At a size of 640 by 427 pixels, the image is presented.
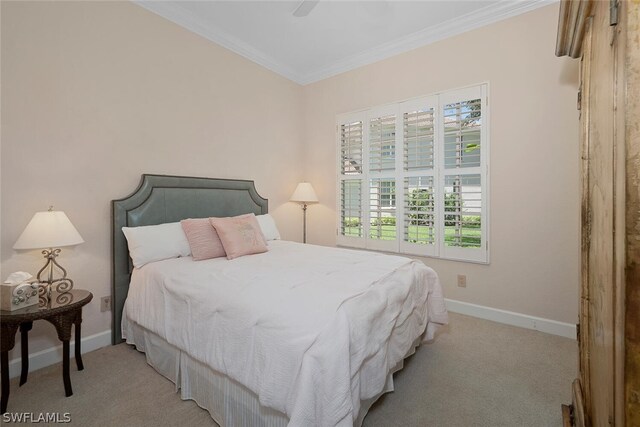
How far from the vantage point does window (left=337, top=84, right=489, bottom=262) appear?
2971mm

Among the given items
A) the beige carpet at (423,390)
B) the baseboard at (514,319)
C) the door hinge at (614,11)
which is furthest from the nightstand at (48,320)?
the baseboard at (514,319)

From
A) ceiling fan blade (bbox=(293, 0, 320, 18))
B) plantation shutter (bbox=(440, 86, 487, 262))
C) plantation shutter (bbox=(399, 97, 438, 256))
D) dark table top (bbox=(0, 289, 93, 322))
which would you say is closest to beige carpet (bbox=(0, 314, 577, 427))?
dark table top (bbox=(0, 289, 93, 322))

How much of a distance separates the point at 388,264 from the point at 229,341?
1196 millimetres

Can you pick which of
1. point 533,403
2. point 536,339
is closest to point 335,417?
point 533,403

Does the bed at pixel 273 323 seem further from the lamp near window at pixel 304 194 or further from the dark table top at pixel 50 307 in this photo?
the lamp near window at pixel 304 194

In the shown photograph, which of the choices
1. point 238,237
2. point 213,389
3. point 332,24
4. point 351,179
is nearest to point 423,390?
point 213,389

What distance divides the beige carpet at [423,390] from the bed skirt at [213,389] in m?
0.06

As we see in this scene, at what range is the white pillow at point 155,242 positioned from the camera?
2311 mm

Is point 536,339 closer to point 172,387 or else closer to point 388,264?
point 388,264

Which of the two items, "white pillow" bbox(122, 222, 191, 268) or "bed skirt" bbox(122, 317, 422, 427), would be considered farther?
"white pillow" bbox(122, 222, 191, 268)

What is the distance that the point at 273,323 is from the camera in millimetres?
1332

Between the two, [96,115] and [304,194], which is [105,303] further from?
[304,194]

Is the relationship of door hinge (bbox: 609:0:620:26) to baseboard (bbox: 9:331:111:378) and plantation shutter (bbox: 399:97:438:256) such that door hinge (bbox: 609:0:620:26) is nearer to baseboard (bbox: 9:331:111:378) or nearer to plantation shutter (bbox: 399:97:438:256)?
plantation shutter (bbox: 399:97:438:256)

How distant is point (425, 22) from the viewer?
302 centimetres
